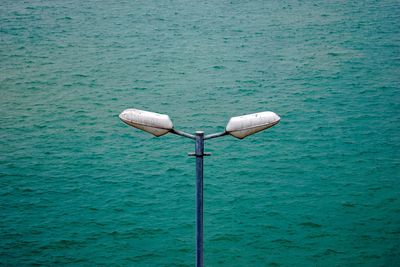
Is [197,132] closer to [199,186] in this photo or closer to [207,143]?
[199,186]

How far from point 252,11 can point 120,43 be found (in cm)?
1458

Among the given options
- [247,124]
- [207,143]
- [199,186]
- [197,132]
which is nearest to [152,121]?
[197,132]

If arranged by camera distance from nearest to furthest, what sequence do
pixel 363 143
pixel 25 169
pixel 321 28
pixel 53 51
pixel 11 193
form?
pixel 11 193 < pixel 25 169 < pixel 363 143 < pixel 53 51 < pixel 321 28

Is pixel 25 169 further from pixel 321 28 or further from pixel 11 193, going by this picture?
pixel 321 28

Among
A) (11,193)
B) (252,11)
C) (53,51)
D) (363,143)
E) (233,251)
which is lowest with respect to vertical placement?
(233,251)

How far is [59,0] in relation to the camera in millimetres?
53562

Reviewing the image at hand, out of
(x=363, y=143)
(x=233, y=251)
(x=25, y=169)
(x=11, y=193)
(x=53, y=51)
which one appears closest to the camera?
(x=233, y=251)

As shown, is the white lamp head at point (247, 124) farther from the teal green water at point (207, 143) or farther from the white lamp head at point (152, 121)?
the teal green water at point (207, 143)

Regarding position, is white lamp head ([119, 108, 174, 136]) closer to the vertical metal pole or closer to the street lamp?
the street lamp

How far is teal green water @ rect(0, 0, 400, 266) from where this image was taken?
19.1 metres

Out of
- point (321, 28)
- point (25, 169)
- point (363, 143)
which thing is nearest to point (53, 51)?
point (25, 169)

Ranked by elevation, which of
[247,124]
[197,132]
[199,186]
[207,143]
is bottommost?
[207,143]

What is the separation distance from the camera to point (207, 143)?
26.1 meters

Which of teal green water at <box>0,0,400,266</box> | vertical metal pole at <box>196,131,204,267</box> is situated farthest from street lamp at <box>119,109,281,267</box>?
teal green water at <box>0,0,400,266</box>
